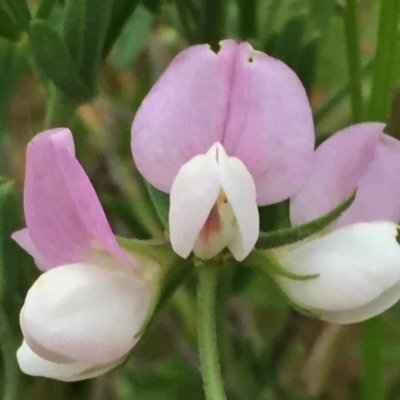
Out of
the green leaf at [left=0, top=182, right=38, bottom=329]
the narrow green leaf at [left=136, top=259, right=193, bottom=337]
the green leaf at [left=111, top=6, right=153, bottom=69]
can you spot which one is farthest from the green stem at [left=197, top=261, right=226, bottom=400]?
the green leaf at [left=111, top=6, right=153, bottom=69]

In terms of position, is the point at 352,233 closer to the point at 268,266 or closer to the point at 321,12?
the point at 268,266

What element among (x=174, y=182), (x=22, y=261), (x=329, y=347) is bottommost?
(x=329, y=347)

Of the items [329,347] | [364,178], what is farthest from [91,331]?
[329,347]

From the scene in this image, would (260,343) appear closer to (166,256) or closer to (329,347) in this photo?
(329,347)

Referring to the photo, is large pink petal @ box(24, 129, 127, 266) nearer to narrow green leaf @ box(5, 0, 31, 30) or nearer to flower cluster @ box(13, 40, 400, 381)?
flower cluster @ box(13, 40, 400, 381)

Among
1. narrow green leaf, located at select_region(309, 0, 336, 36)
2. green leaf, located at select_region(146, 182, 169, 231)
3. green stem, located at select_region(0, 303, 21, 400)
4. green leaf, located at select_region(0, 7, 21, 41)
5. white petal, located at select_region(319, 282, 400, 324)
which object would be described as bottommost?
green stem, located at select_region(0, 303, 21, 400)

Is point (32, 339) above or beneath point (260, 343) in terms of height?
above
